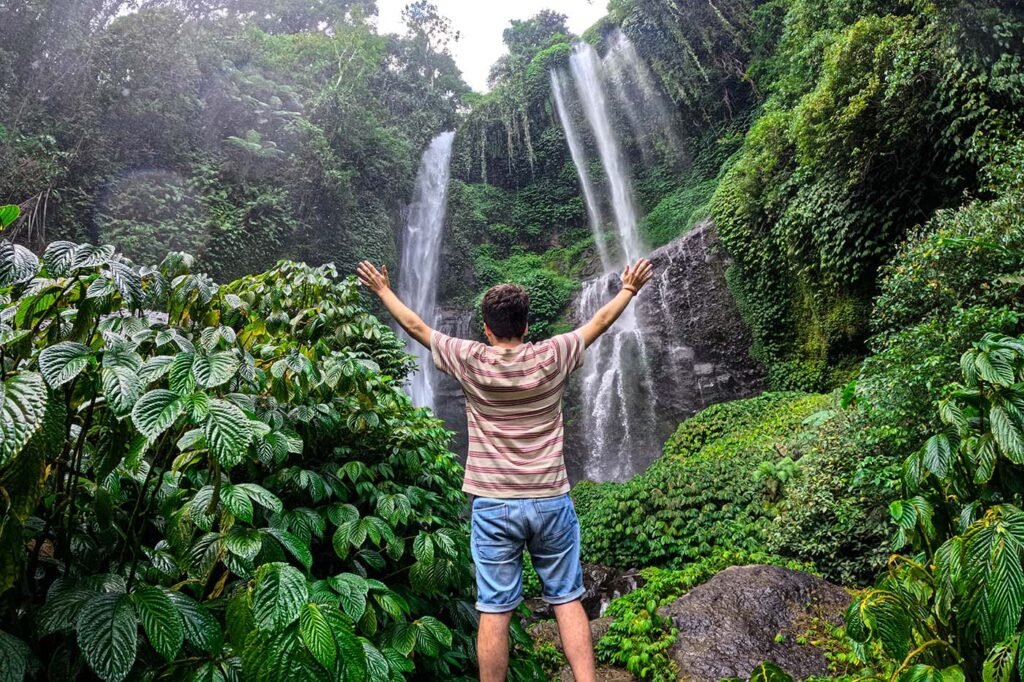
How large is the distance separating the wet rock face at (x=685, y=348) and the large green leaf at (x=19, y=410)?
13.0m

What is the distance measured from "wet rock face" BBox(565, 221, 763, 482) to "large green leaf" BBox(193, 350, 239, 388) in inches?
496

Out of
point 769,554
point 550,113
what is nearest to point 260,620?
point 769,554

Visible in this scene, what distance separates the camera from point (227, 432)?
1.29 m

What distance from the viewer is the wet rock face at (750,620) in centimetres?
339

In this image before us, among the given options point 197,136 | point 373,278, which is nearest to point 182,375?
point 373,278

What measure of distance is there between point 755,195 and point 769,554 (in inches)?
344

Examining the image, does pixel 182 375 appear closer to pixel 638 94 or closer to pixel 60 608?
pixel 60 608

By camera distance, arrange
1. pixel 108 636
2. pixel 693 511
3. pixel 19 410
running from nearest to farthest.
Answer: pixel 19 410 < pixel 108 636 < pixel 693 511

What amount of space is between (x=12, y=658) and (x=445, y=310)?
18.0 metres

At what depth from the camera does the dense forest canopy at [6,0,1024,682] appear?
135 centimetres

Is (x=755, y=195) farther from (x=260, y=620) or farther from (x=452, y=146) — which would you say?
(x=452, y=146)

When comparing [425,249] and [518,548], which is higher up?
[425,249]

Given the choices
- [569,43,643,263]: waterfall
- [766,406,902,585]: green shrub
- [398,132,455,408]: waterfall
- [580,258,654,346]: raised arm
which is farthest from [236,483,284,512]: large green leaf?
[569,43,643,263]: waterfall

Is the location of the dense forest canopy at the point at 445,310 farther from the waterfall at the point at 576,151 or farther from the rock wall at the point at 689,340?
the rock wall at the point at 689,340
